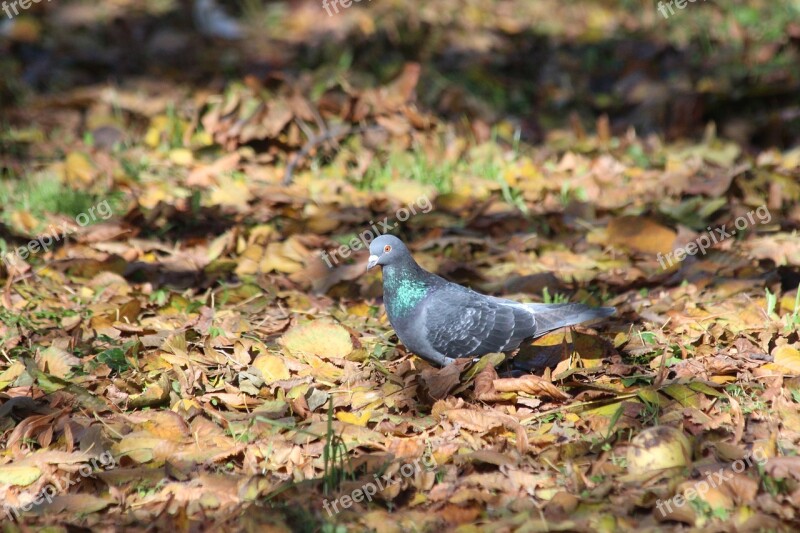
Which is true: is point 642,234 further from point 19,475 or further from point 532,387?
point 19,475

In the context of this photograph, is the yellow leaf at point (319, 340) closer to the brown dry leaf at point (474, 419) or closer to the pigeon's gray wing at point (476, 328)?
the pigeon's gray wing at point (476, 328)

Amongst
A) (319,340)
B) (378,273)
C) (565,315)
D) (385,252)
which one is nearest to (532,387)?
(565,315)

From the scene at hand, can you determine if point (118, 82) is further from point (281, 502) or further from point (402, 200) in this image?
point (281, 502)

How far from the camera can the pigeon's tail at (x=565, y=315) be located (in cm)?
375

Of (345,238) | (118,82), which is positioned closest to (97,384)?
(345,238)

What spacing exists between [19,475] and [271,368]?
3.44 ft

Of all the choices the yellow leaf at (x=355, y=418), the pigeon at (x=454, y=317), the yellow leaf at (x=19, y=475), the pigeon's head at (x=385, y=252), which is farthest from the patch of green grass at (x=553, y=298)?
the yellow leaf at (x=19, y=475)

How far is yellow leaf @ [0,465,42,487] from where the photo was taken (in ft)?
10.1

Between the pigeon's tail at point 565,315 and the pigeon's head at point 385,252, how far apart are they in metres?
0.61

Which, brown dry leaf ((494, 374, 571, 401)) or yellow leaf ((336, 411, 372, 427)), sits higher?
yellow leaf ((336, 411, 372, 427))

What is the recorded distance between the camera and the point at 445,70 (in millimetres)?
7711

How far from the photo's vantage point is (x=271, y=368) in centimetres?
379

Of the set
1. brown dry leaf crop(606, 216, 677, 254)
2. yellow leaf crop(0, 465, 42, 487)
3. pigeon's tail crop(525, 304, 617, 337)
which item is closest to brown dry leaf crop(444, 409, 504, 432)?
pigeon's tail crop(525, 304, 617, 337)

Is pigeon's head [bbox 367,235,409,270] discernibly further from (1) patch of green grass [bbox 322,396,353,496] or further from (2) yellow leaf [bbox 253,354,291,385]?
(1) patch of green grass [bbox 322,396,353,496]
